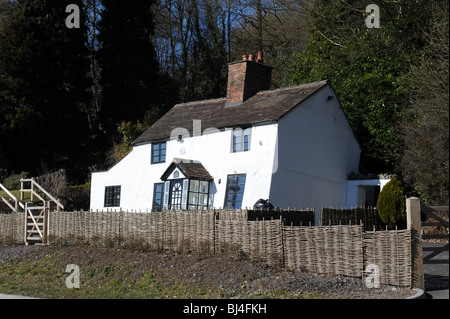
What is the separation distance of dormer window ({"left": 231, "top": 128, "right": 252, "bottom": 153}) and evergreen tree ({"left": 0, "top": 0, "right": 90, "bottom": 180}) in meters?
15.6

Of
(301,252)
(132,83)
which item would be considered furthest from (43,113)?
(301,252)

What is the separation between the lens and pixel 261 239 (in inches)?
615

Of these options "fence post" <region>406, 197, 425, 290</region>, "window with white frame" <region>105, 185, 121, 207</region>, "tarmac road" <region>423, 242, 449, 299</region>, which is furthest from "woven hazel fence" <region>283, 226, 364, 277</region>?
"window with white frame" <region>105, 185, 121, 207</region>

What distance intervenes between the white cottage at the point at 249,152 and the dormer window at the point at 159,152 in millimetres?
50

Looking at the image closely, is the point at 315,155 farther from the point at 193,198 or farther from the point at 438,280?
the point at 438,280

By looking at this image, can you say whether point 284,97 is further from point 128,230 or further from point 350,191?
point 128,230

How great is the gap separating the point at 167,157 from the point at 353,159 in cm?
862

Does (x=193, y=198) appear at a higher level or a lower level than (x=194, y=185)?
lower

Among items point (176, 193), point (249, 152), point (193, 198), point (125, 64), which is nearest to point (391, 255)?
point (249, 152)

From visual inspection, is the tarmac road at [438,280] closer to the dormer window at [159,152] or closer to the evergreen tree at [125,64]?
the dormer window at [159,152]

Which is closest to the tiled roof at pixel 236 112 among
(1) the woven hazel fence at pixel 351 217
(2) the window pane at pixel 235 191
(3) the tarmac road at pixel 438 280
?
(2) the window pane at pixel 235 191

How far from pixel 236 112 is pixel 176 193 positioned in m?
4.53

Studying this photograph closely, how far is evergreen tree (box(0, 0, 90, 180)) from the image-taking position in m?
35.5

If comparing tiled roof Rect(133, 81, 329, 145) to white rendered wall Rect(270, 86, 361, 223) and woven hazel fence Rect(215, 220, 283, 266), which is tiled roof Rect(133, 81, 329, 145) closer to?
white rendered wall Rect(270, 86, 361, 223)
